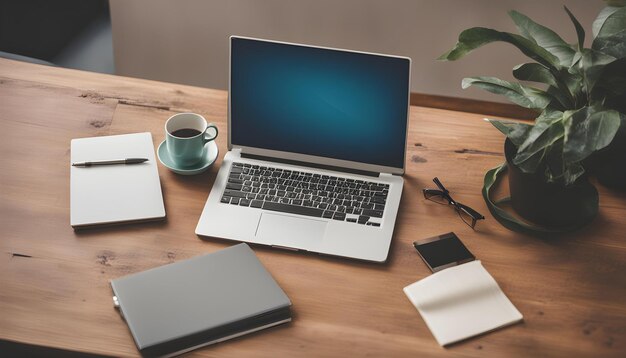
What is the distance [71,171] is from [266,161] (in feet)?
1.28

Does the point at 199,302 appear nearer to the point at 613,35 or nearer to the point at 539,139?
the point at 539,139

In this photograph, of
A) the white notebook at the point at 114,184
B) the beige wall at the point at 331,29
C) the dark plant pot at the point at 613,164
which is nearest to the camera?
the dark plant pot at the point at 613,164

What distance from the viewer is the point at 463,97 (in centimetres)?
269

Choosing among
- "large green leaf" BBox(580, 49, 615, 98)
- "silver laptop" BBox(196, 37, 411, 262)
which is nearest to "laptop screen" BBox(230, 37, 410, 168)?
"silver laptop" BBox(196, 37, 411, 262)

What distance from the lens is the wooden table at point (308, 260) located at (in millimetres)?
1314

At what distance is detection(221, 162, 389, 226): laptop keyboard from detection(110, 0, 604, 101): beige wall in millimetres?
1048

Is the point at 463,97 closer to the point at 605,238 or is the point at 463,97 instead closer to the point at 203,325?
the point at 605,238

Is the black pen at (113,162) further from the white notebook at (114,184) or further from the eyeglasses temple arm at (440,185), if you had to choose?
the eyeglasses temple arm at (440,185)

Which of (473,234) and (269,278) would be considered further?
(473,234)

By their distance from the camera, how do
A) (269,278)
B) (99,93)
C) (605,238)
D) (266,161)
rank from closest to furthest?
(269,278)
(605,238)
(266,161)
(99,93)

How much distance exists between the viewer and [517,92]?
4.89ft

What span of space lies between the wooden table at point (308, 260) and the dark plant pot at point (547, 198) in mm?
44

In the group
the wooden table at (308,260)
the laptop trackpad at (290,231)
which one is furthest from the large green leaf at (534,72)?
the laptop trackpad at (290,231)

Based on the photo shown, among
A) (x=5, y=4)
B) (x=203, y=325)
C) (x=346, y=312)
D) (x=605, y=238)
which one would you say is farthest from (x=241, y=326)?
(x=5, y=4)
